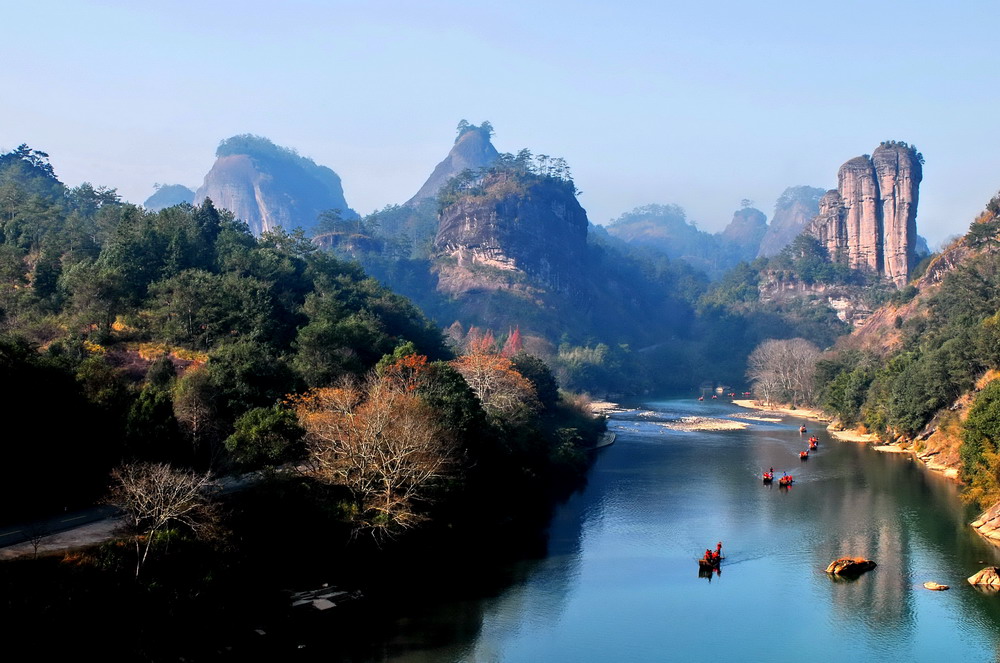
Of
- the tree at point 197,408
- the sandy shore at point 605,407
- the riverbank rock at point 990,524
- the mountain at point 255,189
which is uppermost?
the mountain at point 255,189

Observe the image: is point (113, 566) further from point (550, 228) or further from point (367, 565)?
point (550, 228)

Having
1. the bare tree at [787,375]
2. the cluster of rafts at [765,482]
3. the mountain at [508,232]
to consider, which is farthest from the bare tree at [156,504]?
the mountain at [508,232]

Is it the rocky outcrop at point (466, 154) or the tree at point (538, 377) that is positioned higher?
the rocky outcrop at point (466, 154)

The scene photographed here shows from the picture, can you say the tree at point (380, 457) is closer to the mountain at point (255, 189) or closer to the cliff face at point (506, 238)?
the cliff face at point (506, 238)

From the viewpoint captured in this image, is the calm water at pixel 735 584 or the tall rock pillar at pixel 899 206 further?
the tall rock pillar at pixel 899 206

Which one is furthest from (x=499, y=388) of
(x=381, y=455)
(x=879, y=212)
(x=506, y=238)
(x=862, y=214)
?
(x=879, y=212)

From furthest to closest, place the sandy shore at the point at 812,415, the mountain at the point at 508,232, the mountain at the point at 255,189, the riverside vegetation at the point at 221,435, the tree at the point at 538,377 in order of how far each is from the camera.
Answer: the mountain at the point at 255,189 < the mountain at the point at 508,232 < the sandy shore at the point at 812,415 < the tree at the point at 538,377 < the riverside vegetation at the point at 221,435

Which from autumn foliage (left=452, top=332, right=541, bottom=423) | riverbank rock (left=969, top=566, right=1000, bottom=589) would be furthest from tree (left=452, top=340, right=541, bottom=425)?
riverbank rock (left=969, top=566, right=1000, bottom=589)
